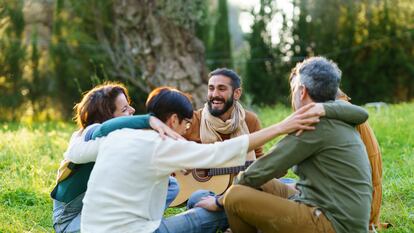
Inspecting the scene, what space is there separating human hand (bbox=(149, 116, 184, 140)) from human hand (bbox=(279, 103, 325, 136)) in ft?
1.88

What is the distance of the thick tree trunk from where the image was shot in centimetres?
1119

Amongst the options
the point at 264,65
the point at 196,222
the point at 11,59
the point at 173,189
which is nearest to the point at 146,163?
the point at 196,222

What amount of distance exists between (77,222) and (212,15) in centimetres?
1150

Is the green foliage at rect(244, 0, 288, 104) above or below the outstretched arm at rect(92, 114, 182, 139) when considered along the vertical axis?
below

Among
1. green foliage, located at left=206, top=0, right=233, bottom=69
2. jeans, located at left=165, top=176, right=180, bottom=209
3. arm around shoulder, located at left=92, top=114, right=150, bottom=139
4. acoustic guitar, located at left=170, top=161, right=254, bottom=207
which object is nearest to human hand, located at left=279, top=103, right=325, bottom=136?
arm around shoulder, located at left=92, top=114, right=150, bottom=139

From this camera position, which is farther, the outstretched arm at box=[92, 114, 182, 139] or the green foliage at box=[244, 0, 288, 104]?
the green foliage at box=[244, 0, 288, 104]

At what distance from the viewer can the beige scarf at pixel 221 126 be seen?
19.1ft

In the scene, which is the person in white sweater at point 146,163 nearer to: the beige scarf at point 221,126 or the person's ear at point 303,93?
the person's ear at point 303,93

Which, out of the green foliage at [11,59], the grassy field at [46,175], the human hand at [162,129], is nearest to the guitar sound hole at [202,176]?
the grassy field at [46,175]

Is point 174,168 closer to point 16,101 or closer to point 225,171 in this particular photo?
point 225,171

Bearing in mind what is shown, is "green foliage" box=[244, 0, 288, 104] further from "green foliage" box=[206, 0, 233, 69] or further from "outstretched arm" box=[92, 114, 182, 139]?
"outstretched arm" box=[92, 114, 182, 139]

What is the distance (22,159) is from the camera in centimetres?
709

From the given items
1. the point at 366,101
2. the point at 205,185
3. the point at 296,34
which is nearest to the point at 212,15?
the point at 296,34

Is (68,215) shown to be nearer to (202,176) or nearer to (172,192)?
(172,192)
